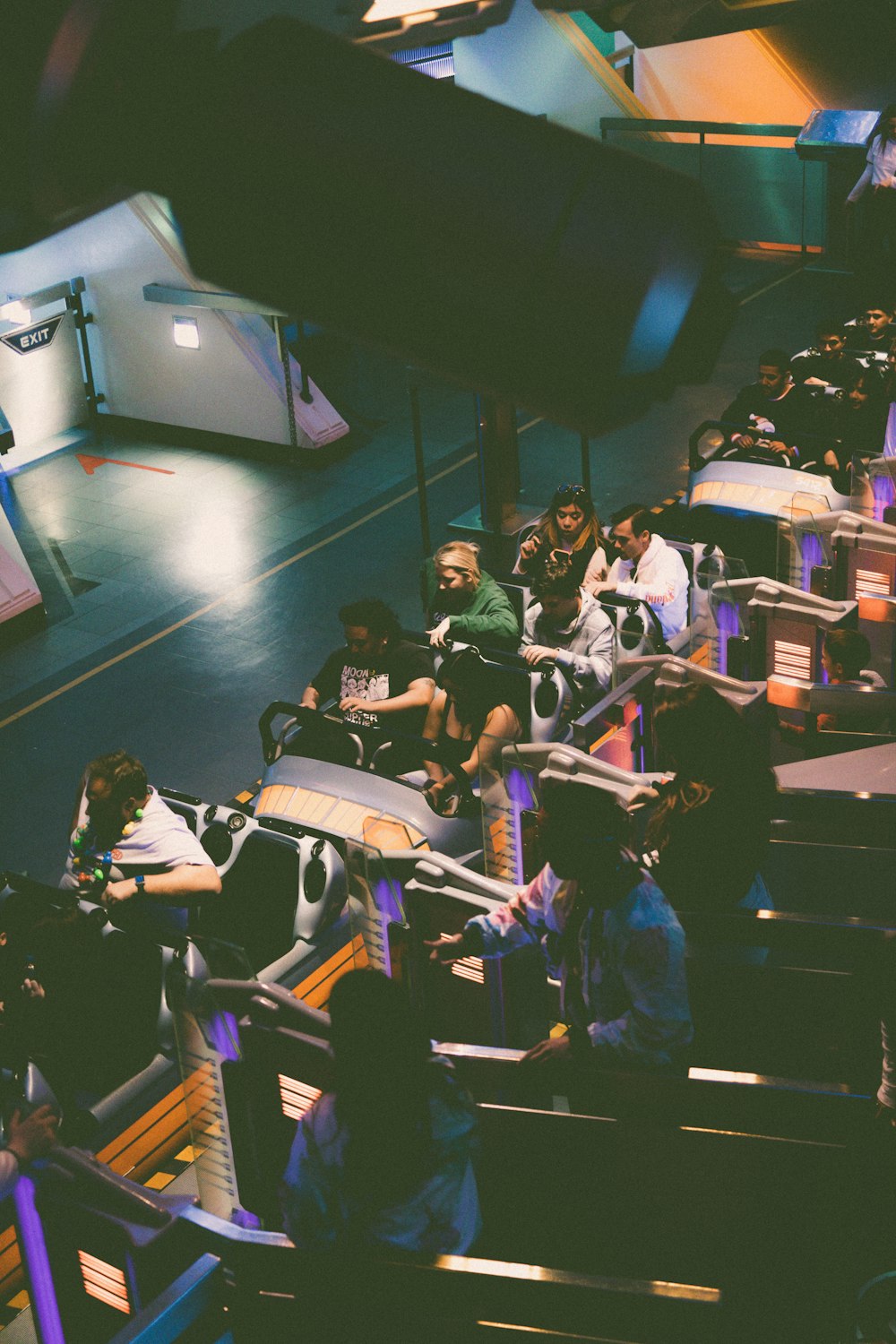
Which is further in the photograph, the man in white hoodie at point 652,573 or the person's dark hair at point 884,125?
the person's dark hair at point 884,125

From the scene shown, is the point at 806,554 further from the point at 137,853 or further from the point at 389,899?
the point at 137,853

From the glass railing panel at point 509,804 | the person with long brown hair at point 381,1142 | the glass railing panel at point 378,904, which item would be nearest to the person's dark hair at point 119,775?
the glass railing panel at point 378,904

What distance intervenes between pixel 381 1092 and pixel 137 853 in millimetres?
2531

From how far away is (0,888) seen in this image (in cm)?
475

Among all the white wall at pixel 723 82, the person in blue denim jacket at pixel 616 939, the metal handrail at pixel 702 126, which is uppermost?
the white wall at pixel 723 82

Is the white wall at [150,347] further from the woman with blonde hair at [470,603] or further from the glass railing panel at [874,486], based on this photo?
the glass railing panel at [874,486]

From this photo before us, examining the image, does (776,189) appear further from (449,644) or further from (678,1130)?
(678,1130)

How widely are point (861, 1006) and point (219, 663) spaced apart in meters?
5.50

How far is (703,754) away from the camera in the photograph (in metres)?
3.38

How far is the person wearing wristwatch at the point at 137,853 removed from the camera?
470 centimetres

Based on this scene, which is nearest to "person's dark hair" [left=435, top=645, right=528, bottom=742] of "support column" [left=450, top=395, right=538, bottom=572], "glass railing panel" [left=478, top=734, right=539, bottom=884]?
"glass railing panel" [left=478, top=734, right=539, bottom=884]

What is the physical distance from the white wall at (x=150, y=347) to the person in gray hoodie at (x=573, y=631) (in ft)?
17.6

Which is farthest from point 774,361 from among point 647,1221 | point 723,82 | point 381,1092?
point 723,82

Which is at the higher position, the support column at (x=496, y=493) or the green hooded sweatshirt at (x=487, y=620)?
the green hooded sweatshirt at (x=487, y=620)
